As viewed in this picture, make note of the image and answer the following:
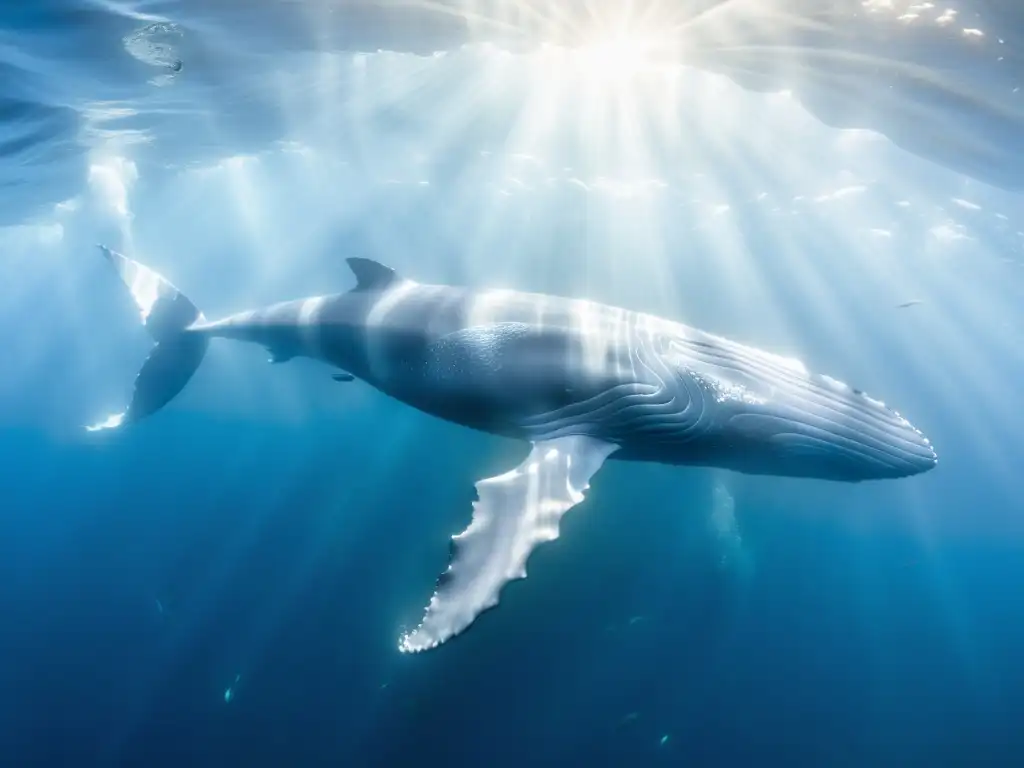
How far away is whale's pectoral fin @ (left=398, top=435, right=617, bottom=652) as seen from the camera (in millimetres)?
4559

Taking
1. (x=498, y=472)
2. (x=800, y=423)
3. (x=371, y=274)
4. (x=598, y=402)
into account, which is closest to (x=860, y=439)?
(x=800, y=423)

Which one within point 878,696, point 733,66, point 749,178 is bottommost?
point 878,696

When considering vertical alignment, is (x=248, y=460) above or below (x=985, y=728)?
below

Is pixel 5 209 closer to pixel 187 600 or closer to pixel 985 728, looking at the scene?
pixel 187 600

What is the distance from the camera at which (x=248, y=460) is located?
28.8m

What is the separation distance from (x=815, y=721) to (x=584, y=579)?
7.02 meters

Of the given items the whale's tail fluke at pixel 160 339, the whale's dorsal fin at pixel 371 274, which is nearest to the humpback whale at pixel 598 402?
the whale's dorsal fin at pixel 371 274

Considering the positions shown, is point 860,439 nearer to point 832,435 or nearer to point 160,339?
point 832,435

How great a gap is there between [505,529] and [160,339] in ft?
33.7

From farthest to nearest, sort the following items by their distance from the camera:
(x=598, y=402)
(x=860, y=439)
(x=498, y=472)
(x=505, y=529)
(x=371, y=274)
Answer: (x=498, y=472) < (x=371, y=274) < (x=598, y=402) < (x=860, y=439) < (x=505, y=529)

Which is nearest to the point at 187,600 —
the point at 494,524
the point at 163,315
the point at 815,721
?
the point at 163,315

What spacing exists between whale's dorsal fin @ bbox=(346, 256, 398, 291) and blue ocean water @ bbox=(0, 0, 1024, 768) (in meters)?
8.25

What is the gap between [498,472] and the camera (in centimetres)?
2100

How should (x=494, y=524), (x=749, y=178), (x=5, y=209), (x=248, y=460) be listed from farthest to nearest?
(x=5, y=209)
(x=749, y=178)
(x=248, y=460)
(x=494, y=524)
